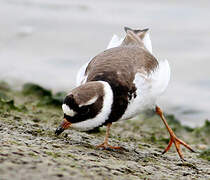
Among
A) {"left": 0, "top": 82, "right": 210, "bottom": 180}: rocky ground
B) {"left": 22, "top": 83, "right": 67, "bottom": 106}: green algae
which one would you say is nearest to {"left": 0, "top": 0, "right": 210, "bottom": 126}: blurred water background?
{"left": 22, "top": 83, "right": 67, "bottom": 106}: green algae

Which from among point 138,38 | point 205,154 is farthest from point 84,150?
point 138,38

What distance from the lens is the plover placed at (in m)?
5.40

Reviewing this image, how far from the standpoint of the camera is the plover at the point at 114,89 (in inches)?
213

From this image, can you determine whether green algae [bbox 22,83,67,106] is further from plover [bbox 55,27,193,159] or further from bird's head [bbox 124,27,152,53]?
plover [bbox 55,27,193,159]

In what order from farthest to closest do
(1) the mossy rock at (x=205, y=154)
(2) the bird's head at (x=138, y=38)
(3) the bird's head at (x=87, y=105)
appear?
(2) the bird's head at (x=138, y=38)
(1) the mossy rock at (x=205, y=154)
(3) the bird's head at (x=87, y=105)

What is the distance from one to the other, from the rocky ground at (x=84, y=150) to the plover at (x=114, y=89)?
1.16ft

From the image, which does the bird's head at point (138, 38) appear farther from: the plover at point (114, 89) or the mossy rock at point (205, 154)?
the mossy rock at point (205, 154)

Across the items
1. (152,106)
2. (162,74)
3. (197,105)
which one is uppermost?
(162,74)

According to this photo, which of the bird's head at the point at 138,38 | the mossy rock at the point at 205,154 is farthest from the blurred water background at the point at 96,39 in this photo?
the mossy rock at the point at 205,154

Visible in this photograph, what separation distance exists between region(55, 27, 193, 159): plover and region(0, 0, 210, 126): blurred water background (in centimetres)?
354

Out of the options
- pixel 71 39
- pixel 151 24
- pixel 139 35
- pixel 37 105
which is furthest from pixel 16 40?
pixel 139 35

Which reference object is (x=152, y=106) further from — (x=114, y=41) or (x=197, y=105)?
(x=197, y=105)

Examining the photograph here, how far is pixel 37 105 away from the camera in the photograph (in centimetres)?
883

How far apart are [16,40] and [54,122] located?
251 inches
